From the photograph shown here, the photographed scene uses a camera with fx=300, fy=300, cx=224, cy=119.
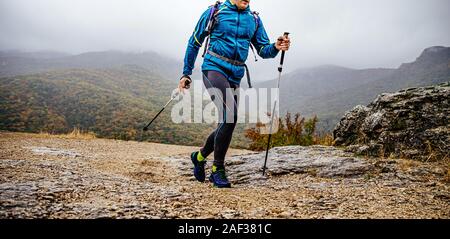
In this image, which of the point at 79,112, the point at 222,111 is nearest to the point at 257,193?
the point at 222,111

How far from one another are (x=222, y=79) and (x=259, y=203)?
1.90 m

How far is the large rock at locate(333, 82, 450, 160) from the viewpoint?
5.24 m

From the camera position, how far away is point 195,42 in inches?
187

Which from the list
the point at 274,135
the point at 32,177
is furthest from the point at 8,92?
the point at 32,177

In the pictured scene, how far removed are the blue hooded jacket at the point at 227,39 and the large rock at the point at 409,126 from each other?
313 centimetres

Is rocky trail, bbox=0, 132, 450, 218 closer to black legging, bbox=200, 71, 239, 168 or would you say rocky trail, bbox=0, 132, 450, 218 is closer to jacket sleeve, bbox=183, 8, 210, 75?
black legging, bbox=200, 71, 239, 168

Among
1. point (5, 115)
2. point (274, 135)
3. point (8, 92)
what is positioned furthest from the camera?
point (8, 92)

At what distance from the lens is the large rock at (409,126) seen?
5.24 metres

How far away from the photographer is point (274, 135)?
11547 millimetres

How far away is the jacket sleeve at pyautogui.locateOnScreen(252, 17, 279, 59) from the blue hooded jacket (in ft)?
0.86

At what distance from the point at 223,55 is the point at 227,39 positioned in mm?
245

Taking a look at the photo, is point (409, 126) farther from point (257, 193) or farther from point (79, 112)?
point (79, 112)

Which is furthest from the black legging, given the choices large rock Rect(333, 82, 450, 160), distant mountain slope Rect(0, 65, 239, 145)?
distant mountain slope Rect(0, 65, 239, 145)
